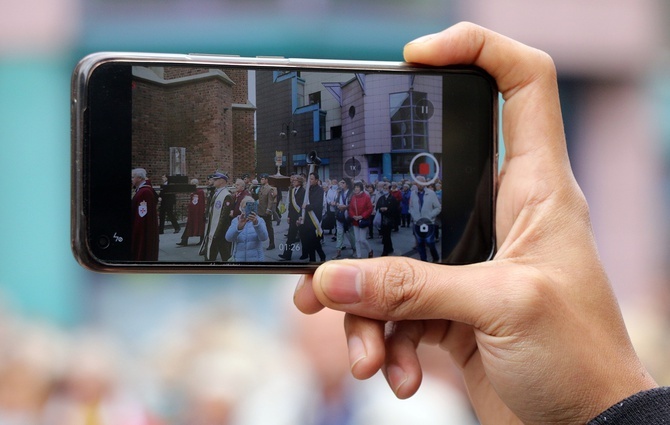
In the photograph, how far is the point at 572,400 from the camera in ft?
1.54

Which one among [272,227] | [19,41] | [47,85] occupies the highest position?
[19,41]

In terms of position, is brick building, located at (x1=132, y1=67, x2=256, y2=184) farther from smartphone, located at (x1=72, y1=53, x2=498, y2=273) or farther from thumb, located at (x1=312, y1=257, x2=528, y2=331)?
thumb, located at (x1=312, y1=257, x2=528, y2=331)

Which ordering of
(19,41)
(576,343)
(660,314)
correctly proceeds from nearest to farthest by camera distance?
1. (576,343)
2. (19,41)
3. (660,314)

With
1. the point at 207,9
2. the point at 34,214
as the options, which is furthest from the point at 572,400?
the point at 34,214

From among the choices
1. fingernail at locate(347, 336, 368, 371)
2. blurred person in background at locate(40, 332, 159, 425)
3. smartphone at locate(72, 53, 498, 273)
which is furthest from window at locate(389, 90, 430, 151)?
blurred person in background at locate(40, 332, 159, 425)

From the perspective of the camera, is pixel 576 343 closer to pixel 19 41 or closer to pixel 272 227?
pixel 272 227

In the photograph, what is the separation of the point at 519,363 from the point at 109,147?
56cm

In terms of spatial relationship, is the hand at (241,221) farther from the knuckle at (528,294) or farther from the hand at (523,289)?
the knuckle at (528,294)

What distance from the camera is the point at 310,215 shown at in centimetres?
58

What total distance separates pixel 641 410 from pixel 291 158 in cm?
49

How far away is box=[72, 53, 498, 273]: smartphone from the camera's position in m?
0.56

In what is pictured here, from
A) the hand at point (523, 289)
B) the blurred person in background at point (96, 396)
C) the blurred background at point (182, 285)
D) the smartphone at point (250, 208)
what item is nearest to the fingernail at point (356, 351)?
the hand at point (523, 289)

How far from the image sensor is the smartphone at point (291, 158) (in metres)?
0.56

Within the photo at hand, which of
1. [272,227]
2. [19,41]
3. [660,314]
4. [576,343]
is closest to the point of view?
[576,343]
